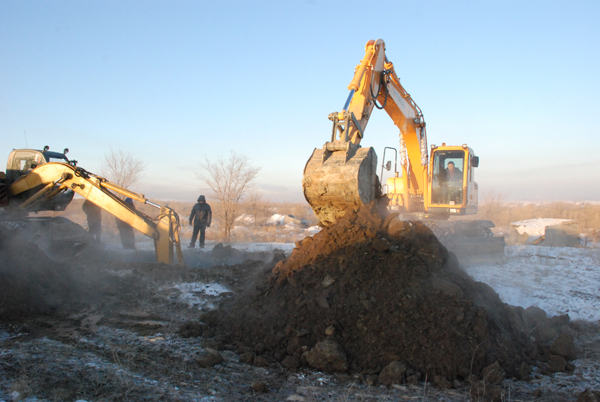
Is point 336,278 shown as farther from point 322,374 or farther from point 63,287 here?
point 63,287

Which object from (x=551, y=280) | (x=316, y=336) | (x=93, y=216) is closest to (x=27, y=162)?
(x=93, y=216)

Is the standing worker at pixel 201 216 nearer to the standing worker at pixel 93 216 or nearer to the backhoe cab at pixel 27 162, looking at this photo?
the standing worker at pixel 93 216

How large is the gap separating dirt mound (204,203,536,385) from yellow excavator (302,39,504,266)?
45 centimetres

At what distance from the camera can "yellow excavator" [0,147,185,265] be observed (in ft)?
26.9

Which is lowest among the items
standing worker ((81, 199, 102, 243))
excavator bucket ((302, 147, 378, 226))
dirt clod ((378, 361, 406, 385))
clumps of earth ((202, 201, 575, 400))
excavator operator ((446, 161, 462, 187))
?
dirt clod ((378, 361, 406, 385))

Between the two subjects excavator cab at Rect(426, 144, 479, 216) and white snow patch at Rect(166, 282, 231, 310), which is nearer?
white snow patch at Rect(166, 282, 231, 310)

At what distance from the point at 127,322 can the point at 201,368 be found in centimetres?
187

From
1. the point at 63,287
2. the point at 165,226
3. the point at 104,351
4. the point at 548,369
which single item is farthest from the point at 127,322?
the point at 548,369

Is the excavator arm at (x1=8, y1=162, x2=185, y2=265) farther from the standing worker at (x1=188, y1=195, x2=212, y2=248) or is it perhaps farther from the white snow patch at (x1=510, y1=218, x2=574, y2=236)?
the white snow patch at (x1=510, y1=218, x2=574, y2=236)

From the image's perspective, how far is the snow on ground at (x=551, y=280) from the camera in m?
6.80

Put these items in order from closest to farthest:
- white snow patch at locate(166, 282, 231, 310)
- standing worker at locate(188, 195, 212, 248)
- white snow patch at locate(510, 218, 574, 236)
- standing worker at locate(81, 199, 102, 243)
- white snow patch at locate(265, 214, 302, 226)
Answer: white snow patch at locate(166, 282, 231, 310)
standing worker at locate(81, 199, 102, 243)
standing worker at locate(188, 195, 212, 248)
white snow patch at locate(510, 218, 574, 236)
white snow patch at locate(265, 214, 302, 226)

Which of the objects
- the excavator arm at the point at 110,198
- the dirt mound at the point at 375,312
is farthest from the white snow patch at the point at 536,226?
the excavator arm at the point at 110,198

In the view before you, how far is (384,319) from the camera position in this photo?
4.11 m

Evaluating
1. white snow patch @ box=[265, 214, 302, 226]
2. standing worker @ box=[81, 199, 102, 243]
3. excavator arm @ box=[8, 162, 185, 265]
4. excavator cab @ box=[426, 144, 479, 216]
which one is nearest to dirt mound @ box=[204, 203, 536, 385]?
excavator arm @ box=[8, 162, 185, 265]
